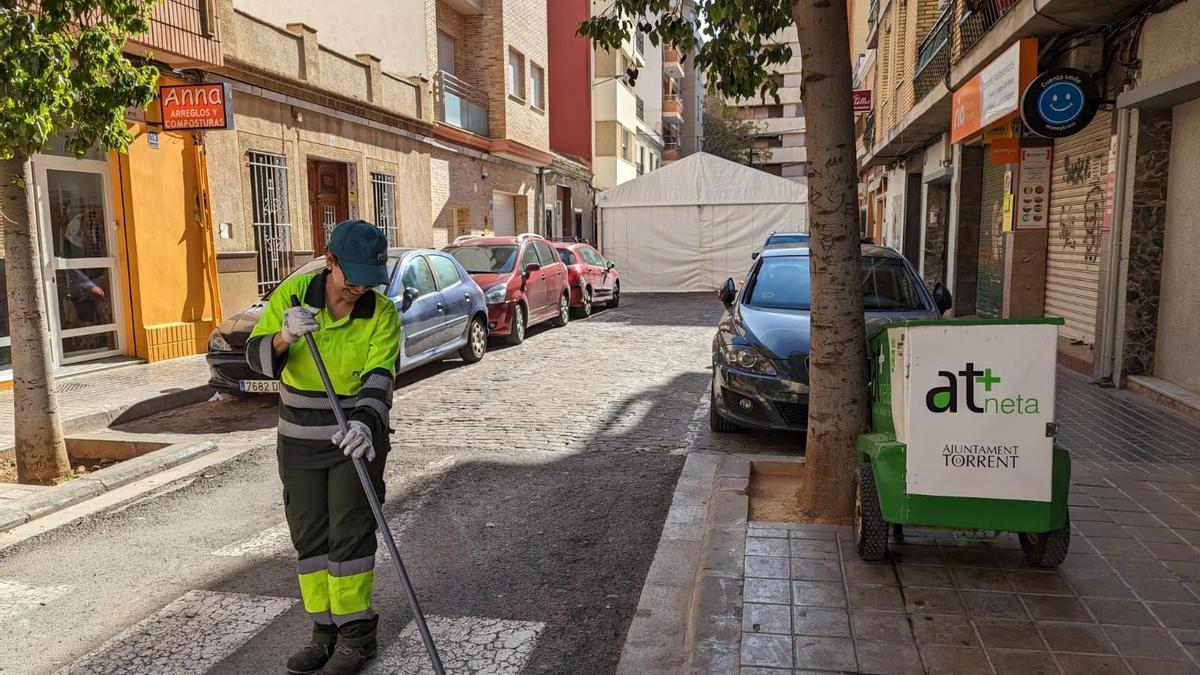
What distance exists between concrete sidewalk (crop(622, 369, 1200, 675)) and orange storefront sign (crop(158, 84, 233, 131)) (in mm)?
9011

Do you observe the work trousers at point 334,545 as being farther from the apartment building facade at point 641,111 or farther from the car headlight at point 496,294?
the apartment building facade at point 641,111

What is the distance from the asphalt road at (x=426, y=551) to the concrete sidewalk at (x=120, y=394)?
29 centimetres

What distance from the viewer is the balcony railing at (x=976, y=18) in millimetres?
10992

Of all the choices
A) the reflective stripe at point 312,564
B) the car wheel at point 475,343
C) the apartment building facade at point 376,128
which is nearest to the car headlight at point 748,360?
the reflective stripe at point 312,564

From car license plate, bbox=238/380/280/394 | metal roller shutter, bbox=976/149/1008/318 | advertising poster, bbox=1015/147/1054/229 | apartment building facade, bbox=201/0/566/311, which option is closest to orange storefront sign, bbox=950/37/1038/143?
advertising poster, bbox=1015/147/1054/229

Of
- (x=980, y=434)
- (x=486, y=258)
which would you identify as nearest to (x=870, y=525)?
(x=980, y=434)

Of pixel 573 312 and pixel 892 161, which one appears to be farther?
pixel 892 161

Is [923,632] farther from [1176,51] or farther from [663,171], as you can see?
[663,171]

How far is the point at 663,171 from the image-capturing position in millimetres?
24297

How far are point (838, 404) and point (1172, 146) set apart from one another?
6.04 meters

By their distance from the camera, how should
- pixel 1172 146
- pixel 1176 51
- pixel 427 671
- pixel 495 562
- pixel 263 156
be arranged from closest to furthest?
pixel 427 671 < pixel 495 562 < pixel 1176 51 < pixel 1172 146 < pixel 263 156

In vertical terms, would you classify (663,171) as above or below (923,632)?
above

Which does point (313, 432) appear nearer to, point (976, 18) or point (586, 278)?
point (976, 18)

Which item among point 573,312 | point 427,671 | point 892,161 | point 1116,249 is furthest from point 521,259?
point 892,161
